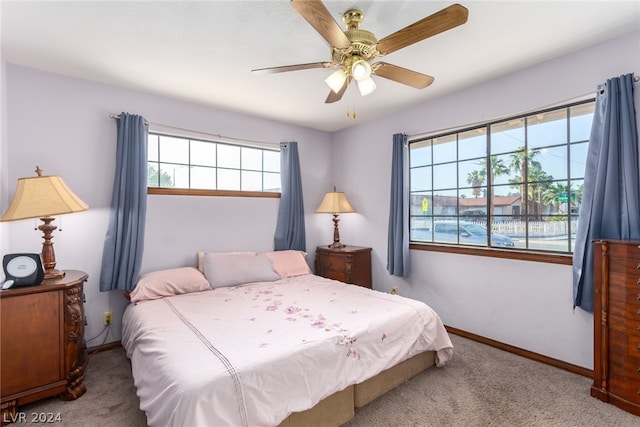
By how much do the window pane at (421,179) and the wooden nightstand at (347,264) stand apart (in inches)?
40.3

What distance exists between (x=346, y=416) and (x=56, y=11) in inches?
119

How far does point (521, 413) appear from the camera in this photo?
190 cm

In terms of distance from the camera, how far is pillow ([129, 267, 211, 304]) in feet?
8.66

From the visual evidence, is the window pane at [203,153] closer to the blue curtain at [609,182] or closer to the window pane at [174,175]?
the window pane at [174,175]

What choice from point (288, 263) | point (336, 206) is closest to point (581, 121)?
point (336, 206)

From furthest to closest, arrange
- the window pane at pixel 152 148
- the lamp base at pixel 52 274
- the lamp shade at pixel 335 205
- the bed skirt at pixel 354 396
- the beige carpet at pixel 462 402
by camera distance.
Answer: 1. the lamp shade at pixel 335 205
2. the window pane at pixel 152 148
3. the lamp base at pixel 52 274
4. the beige carpet at pixel 462 402
5. the bed skirt at pixel 354 396

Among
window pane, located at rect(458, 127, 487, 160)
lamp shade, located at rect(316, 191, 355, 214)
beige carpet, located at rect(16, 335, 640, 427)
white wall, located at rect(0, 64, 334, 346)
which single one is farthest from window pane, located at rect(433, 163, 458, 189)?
white wall, located at rect(0, 64, 334, 346)

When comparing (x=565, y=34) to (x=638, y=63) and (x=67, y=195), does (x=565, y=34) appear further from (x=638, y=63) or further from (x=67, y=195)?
(x=67, y=195)

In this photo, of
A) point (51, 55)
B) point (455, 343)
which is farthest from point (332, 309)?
point (51, 55)

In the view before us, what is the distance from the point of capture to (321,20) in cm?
145

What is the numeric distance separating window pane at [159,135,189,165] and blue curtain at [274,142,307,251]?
118 cm

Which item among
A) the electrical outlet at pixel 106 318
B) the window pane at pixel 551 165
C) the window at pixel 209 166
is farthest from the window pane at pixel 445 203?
the electrical outlet at pixel 106 318

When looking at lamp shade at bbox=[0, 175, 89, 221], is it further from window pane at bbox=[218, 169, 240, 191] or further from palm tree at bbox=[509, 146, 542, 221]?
palm tree at bbox=[509, 146, 542, 221]

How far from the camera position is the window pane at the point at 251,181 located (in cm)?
384
